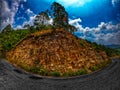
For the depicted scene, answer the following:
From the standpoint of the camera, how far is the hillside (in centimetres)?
1864

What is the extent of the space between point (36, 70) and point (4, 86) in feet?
16.5

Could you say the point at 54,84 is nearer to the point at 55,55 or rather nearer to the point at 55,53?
the point at 55,55

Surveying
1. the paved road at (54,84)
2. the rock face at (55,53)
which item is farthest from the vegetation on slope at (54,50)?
the paved road at (54,84)

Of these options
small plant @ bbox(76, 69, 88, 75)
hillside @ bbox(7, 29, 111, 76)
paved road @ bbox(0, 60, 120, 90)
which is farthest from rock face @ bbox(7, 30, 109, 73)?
paved road @ bbox(0, 60, 120, 90)

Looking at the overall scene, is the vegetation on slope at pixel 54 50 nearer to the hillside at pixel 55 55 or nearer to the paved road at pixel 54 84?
the hillside at pixel 55 55

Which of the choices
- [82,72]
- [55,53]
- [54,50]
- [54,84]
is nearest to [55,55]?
[55,53]

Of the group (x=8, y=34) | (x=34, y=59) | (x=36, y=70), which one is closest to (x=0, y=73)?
(x=36, y=70)

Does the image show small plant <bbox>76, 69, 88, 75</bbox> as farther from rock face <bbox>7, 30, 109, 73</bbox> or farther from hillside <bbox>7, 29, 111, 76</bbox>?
rock face <bbox>7, 30, 109, 73</bbox>

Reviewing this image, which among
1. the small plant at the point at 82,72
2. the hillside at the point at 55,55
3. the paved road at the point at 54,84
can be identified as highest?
the hillside at the point at 55,55

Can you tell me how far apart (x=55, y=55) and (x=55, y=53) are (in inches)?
12.3

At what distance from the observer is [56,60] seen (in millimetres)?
19625

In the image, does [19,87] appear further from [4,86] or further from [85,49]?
[85,49]

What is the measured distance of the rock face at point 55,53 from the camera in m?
19.2

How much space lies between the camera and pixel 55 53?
2048cm
